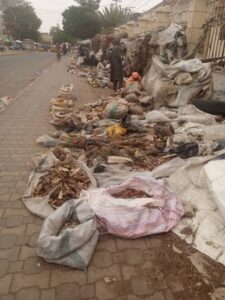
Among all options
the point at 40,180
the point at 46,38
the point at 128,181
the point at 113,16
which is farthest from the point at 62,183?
the point at 46,38

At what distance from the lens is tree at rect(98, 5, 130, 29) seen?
3583 cm

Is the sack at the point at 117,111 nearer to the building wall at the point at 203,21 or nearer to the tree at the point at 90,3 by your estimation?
the building wall at the point at 203,21

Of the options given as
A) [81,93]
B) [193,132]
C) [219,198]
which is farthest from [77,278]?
[81,93]

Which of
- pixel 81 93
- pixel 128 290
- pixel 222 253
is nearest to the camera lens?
pixel 128 290

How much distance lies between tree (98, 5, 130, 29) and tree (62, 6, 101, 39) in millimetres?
5916

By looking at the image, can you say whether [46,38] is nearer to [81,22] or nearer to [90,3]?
[90,3]

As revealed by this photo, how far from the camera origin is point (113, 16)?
36469 millimetres

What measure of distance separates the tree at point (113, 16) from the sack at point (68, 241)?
36.6 metres

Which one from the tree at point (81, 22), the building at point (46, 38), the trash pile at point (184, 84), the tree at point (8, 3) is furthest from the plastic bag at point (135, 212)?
the building at point (46, 38)

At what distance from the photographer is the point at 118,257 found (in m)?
2.65

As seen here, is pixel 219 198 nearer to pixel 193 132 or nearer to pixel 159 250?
pixel 159 250

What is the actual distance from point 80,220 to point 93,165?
145 centimetres

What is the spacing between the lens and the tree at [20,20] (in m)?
66.9

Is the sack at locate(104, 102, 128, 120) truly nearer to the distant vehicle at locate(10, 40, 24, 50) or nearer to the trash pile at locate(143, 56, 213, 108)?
the trash pile at locate(143, 56, 213, 108)
